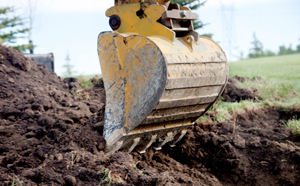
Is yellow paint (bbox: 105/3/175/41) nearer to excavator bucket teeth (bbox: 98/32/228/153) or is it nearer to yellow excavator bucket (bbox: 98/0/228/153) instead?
yellow excavator bucket (bbox: 98/0/228/153)

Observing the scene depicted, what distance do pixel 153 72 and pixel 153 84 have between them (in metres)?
0.11

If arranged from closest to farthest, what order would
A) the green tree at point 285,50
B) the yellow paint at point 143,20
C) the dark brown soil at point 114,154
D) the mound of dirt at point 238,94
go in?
the dark brown soil at point 114,154 < the yellow paint at point 143,20 < the mound of dirt at point 238,94 < the green tree at point 285,50

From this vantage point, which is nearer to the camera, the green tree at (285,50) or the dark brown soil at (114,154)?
the dark brown soil at (114,154)

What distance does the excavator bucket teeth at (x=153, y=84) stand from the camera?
3053 mm

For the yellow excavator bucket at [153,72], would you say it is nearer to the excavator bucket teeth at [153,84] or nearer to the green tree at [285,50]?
the excavator bucket teeth at [153,84]

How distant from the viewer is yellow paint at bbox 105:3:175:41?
3.36 m

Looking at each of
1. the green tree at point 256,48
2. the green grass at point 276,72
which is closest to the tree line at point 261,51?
the green tree at point 256,48

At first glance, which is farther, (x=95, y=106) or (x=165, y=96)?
(x=95, y=106)

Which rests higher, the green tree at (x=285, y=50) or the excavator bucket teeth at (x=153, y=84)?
the excavator bucket teeth at (x=153, y=84)

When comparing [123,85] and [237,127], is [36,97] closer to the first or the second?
[123,85]

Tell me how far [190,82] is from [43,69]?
15.2 ft

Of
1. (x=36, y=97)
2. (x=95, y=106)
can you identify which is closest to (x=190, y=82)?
(x=95, y=106)

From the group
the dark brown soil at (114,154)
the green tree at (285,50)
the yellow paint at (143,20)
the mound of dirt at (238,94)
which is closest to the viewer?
the dark brown soil at (114,154)

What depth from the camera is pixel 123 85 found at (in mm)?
3434
